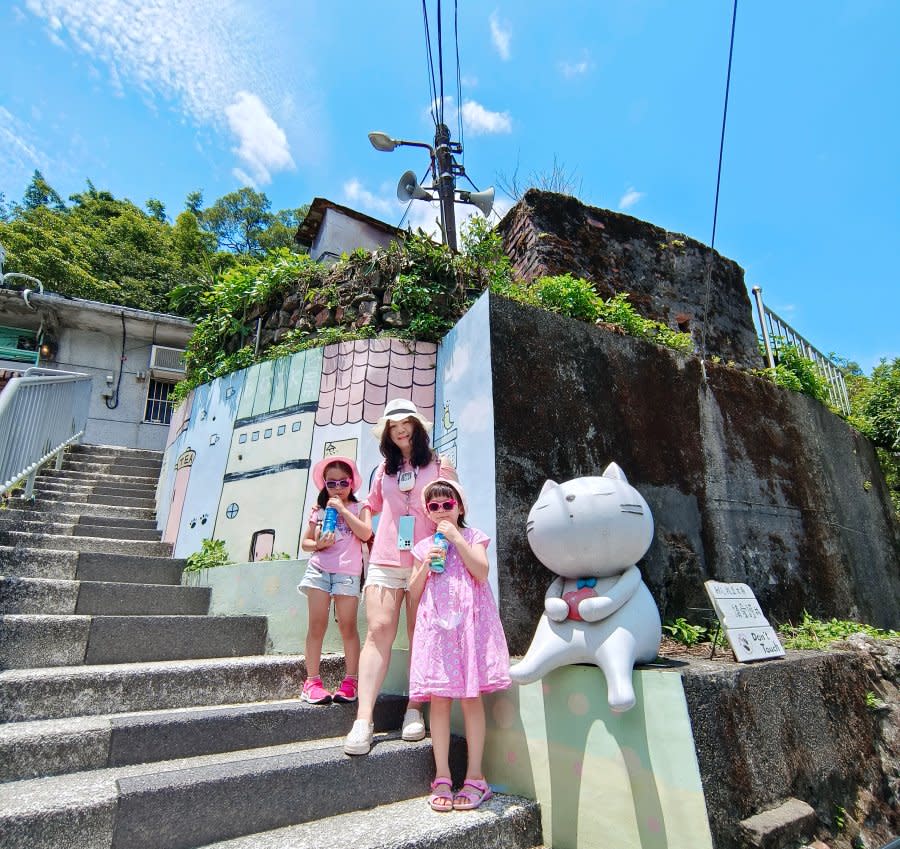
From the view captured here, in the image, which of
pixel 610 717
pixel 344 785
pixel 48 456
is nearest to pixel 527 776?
pixel 610 717

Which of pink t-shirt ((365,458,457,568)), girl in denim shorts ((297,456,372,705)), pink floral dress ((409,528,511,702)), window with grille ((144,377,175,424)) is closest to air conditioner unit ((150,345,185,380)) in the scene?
window with grille ((144,377,175,424))

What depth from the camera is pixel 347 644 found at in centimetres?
299

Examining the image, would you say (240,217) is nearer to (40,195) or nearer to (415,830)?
(40,195)

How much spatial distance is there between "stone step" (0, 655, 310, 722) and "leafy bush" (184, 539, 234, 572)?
1333mm

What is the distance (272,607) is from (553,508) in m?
2.17

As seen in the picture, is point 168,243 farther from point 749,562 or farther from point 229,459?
point 749,562

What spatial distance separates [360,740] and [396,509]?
3.53 feet

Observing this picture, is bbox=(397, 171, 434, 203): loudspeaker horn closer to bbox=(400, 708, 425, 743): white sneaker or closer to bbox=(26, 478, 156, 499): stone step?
bbox=(26, 478, 156, 499): stone step

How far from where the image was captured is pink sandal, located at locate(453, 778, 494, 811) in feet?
7.56

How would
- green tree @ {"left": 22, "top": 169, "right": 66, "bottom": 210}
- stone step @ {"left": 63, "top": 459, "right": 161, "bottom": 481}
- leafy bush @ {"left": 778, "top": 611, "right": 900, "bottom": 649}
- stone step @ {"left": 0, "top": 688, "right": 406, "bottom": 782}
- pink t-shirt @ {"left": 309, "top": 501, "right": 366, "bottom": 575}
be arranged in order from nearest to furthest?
stone step @ {"left": 0, "top": 688, "right": 406, "bottom": 782}, pink t-shirt @ {"left": 309, "top": 501, "right": 366, "bottom": 575}, leafy bush @ {"left": 778, "top": 611, "right": 900, "bottom": 649}, stone step @ {"left": 63, "top": 459, "right": 161, "bottom": 481}, green tree @ {"left": 22, "top": 169, "right": 66, "bottom": 210}

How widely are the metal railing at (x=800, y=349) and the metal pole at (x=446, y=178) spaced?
157 inches

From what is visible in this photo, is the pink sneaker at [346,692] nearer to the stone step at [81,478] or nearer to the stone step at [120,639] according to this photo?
the stone step at [120,639]

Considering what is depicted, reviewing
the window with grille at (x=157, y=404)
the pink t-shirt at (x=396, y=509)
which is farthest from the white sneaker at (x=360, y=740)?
the window with grille at (x=157, y=404)

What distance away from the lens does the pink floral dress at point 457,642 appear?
94.4 inches
